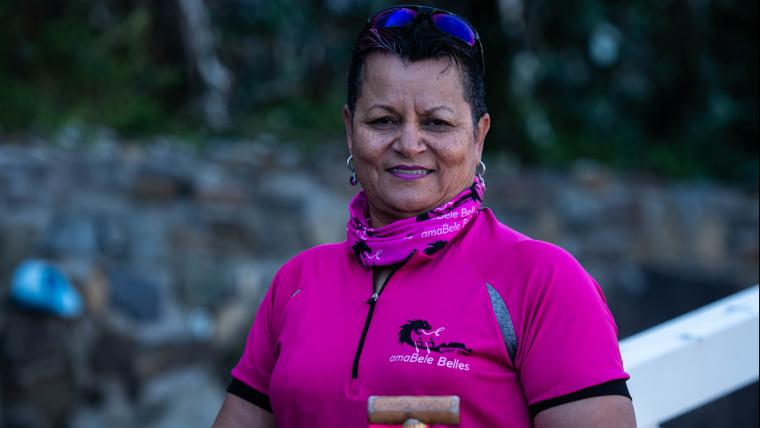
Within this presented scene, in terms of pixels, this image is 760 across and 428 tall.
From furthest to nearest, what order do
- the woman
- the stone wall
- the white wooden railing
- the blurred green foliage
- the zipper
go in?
the blurred green foliage
the stone wall
the white wooden railing
the zipper
the woman

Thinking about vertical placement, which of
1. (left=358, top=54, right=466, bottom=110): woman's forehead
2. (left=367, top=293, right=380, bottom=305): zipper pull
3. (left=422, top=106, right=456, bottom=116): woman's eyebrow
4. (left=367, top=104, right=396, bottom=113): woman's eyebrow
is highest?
(left=358, top=54, right=466, bottom=110): woman's forehead

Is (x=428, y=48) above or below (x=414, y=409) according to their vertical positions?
above

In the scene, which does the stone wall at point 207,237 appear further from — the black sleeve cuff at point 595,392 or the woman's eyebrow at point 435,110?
the black sleeve cuff at point 595,392

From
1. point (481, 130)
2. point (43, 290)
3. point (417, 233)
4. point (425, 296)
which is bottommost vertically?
point (425, 296)

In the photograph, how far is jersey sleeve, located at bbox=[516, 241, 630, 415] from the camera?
64.4 inches

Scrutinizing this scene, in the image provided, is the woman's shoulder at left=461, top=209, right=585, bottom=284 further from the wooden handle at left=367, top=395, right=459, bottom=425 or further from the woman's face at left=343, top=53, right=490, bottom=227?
the wooden handle at left=367, top=395, right=459, bottom=425

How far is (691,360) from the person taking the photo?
213 centimetres

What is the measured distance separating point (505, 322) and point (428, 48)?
0.57 m

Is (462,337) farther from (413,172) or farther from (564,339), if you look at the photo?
(413,172)

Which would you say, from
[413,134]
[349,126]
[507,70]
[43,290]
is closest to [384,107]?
[413,134]

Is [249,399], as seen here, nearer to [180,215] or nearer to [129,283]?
[129,283]

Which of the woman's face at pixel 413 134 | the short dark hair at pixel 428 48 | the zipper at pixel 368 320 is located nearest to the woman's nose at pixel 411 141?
the woman's face at pixel 413 134

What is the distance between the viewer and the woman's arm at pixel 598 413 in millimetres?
1621

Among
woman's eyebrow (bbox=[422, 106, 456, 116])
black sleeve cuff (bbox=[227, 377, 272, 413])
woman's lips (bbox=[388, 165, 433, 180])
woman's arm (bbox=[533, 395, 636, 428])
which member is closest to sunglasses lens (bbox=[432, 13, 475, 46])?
woman's eyebrow (bbox=[422, 106, 456, 116])
